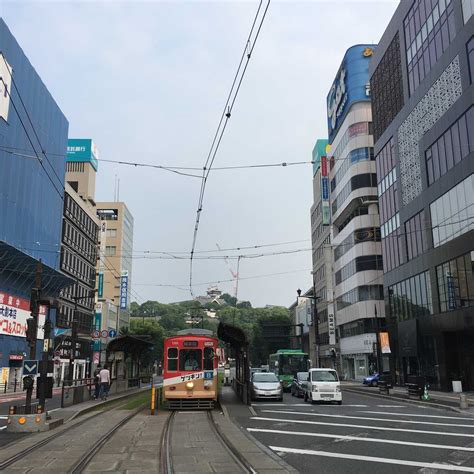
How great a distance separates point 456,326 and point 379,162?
868 inches

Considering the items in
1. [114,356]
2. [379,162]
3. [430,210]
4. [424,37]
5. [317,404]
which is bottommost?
[317,404]

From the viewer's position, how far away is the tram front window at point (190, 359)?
22.2 metres

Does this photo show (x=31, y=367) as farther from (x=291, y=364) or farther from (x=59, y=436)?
(x=291, y=364)

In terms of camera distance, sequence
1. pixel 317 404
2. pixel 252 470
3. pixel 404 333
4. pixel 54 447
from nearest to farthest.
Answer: pixel 252 470 → pixel 54 447 → pixel 317 404 → pixel 404 333

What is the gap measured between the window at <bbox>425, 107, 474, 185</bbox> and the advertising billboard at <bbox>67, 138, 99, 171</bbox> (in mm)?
59201

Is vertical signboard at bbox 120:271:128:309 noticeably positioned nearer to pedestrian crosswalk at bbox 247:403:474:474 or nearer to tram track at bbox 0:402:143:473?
pedestrian crosswalk at bbox 247:403:474:474

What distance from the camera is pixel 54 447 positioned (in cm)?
1255

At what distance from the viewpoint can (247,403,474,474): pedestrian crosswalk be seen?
34.6 ft

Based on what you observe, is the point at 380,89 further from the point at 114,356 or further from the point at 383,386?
the point at 114,356

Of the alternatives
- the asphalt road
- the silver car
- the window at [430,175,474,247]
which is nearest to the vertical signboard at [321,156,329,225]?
the window at [430,175,474,247]

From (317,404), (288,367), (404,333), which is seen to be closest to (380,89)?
(404,333)

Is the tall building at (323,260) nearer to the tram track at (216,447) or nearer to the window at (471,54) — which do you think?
the window at (471,54)

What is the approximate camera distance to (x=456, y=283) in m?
35.6

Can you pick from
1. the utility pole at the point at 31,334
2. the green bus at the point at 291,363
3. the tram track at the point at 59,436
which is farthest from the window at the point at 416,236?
the utility pole at the point at 31,334
